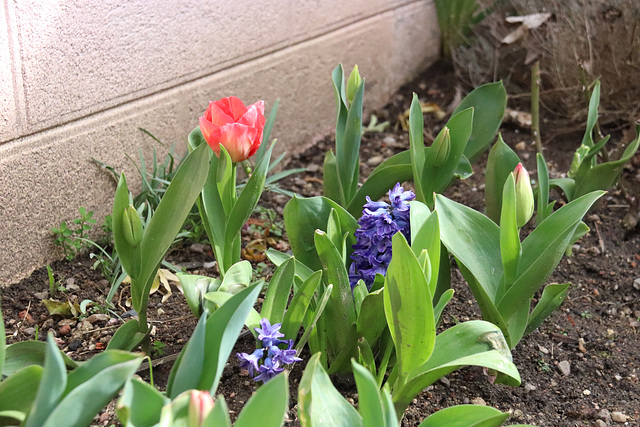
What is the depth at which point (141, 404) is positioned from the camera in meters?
0.95

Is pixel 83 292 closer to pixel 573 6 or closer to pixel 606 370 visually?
pixel 606 370

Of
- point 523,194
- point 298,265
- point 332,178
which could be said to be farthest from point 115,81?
point 523,194

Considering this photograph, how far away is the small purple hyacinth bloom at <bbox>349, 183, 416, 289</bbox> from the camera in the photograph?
1365mm

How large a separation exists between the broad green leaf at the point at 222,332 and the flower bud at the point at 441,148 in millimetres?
738

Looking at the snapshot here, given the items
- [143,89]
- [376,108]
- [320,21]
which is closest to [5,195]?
[143,89]

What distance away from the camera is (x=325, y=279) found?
4.56ft

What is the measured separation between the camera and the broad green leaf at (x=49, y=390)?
2.95 ft

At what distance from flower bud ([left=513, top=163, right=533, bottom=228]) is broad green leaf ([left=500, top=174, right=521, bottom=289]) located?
0.01m

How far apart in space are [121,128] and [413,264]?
1229 mm

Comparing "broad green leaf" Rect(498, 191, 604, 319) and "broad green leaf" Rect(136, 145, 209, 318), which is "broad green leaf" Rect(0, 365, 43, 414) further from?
"broad green leaf" Rect(498, 191, 604, 319)

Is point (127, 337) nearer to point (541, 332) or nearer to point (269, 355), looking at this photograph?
point (269, 355)

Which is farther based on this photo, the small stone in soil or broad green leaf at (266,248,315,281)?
the small stone in soil

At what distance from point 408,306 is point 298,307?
0.86ft

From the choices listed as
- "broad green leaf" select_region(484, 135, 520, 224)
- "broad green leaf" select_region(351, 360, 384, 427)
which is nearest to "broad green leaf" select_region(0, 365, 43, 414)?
"broad green leaf" select_region(351, 360, 384, 427)
